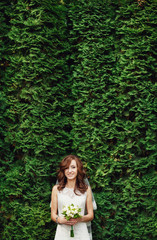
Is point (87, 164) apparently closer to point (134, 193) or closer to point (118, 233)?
point (134, 193)

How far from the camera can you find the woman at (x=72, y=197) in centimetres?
373

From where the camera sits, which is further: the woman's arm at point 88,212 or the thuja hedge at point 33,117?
the thuja hedge at point 33,117

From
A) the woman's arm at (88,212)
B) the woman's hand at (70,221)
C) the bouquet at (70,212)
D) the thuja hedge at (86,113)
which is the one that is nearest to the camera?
the bouquet at (70,212)

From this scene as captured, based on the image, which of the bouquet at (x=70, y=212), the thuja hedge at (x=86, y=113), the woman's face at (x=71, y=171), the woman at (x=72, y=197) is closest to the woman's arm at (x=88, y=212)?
the woman at (x=72, y=197)

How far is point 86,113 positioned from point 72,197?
1676 mm

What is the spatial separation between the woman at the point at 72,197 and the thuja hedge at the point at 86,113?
630 millimetres

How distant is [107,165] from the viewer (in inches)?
178

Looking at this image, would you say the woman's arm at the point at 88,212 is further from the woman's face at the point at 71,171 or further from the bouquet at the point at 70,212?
the woman's face at the point at 71,171

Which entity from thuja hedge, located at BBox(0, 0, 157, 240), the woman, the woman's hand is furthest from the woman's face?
thuja hedge, located at BBox(0, 0, 157, 240)

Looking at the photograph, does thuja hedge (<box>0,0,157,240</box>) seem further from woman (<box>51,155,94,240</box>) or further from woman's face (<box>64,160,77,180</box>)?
woman's face (<box>64,160,77,180</box>)

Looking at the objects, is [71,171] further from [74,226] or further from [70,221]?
[74,226]

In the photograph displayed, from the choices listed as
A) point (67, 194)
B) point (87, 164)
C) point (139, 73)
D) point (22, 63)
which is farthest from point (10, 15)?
point (67, 194)

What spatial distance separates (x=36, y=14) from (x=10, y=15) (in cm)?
59

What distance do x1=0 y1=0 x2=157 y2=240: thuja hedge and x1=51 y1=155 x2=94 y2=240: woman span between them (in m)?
0.63
